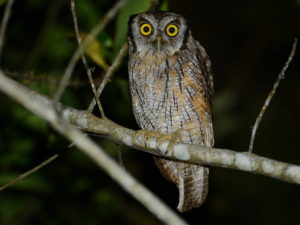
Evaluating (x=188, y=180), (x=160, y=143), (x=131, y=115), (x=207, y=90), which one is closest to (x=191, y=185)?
(x=188, y=180)

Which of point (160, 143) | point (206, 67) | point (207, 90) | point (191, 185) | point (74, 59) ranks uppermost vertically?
point (74, 59)

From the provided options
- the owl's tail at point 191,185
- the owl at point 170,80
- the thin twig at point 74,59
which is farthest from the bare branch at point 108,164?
the owl's tail at point 191,185

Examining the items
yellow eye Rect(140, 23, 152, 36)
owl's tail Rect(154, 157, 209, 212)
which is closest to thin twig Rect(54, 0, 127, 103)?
yellow eye Rect(140, 23, 152, 36)

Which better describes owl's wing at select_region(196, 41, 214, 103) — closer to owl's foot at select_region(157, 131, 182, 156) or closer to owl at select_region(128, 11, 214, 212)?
owl at select_region(128, 11, 214, 212)

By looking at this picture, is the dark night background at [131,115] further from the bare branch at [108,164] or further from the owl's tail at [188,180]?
the bare branch at [108,164]

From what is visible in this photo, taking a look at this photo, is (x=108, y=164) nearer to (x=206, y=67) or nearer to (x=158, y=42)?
(x=158, y=42)
